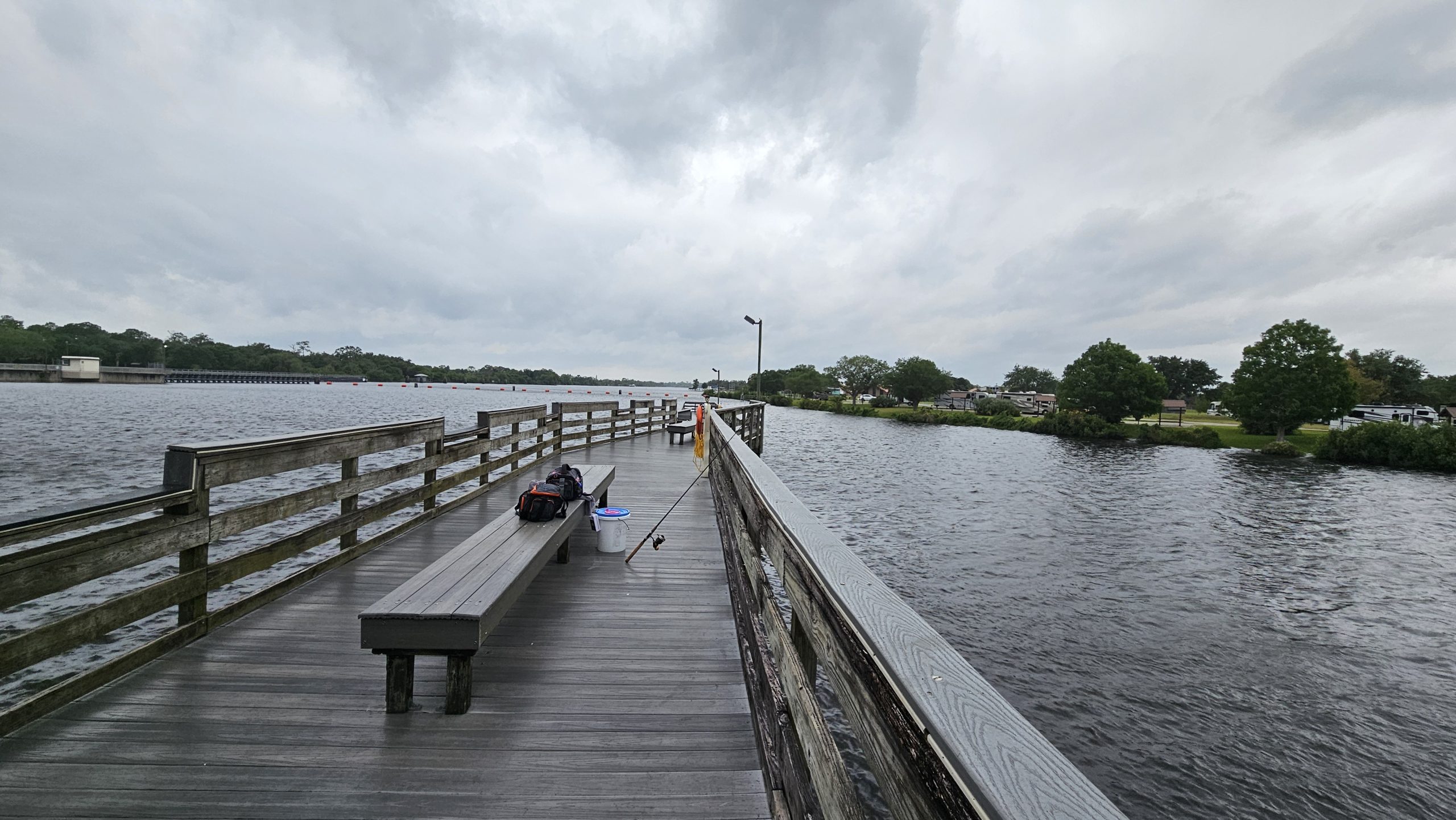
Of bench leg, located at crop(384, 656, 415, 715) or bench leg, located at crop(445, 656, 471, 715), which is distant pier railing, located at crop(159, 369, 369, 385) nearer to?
bench leg, located at crop(384, 656, 415, 715)

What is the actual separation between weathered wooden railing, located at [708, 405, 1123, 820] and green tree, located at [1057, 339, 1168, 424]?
65023mm

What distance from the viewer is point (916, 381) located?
95625mm

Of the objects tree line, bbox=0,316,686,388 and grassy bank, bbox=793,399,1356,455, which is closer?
grassy bank, bbox=793,399,1356,455

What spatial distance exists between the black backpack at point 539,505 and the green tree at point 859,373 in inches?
4545

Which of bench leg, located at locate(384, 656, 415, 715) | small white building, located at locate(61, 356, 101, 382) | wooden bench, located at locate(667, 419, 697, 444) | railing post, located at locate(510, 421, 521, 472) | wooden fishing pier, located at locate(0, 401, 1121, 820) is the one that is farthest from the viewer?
small white building, located at locate(61, 356, 101, 382)

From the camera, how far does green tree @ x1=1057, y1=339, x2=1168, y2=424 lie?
186ft

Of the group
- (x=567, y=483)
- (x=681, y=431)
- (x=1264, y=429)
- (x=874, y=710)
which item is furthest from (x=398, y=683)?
(x=1264, y=429)

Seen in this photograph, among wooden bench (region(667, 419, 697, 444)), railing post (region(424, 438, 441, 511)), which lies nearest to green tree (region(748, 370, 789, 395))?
wooden bench (region(667, 419, 697, 444))

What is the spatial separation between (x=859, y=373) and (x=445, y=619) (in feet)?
409

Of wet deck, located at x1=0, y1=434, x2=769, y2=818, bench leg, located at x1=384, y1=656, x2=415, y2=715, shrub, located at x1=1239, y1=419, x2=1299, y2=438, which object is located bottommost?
wet deck, located at x1=0, y1=434, x2=769, y2=818

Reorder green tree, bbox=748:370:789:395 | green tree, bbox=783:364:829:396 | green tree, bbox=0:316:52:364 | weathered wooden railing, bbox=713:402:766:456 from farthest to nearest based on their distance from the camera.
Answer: green tree, bbox=748:370:789:395
green tree, bbox=783:364:829:396
green tree, bbox=0:316:52:364
weathered wooden railing, bbox=713:402:766:456

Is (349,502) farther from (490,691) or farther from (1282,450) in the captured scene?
(1282,450)

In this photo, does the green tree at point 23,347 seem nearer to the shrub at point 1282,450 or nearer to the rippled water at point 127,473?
the rippled water at point 127,473

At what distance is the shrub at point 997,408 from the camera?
66562mm
